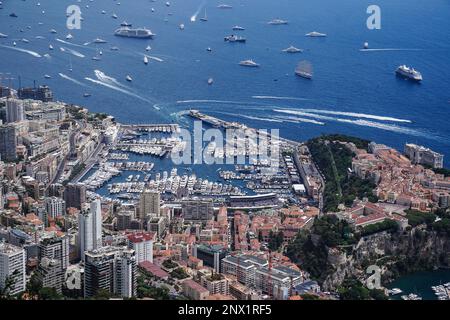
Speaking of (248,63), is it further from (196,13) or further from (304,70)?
(196,13)

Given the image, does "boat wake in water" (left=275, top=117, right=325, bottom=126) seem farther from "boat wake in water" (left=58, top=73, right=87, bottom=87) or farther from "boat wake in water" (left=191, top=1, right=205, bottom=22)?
"boat wake in water" (left=191, top=1, right=205, bottom=22)

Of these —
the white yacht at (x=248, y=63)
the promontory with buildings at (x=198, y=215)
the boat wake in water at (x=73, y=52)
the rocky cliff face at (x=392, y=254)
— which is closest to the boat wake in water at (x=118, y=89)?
the promontory with buildings at (x=198, y=215)

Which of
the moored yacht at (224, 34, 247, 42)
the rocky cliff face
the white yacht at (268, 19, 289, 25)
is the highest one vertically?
the white yacht at (268, 19, 289, 25)

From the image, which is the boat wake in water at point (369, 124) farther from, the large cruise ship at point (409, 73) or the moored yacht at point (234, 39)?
the moored yacht at point (234, 39)

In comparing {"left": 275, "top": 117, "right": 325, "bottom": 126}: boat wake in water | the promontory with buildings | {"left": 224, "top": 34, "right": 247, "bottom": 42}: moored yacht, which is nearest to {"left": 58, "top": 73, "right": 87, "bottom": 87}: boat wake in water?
the promontory with buildings
